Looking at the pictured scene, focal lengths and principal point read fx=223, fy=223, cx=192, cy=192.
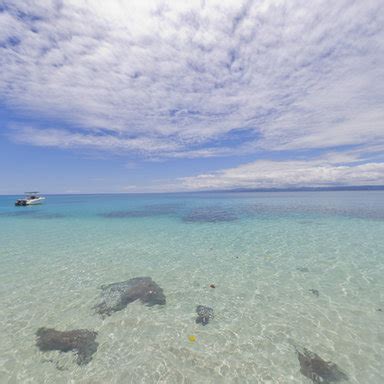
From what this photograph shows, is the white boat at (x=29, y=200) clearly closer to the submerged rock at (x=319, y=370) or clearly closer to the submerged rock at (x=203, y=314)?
the submerged rock at (x=203, y=314)

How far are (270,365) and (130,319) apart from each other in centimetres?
541

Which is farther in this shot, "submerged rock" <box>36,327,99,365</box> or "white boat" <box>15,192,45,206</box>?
"white boat" <box>15,192,45,206</box>

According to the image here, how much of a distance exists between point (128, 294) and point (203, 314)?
Answer: 401cm

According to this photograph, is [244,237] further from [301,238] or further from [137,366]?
[137,366]

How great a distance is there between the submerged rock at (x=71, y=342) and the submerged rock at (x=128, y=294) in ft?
4.87

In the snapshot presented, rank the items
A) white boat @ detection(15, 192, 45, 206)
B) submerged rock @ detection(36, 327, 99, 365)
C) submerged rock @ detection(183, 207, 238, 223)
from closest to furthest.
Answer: submerged rock @ detection(36, 327, 99, 365) → submerged rock @ detection(183, 207, 238, 223) → white boat @ detection(15, 192, 45, 206)

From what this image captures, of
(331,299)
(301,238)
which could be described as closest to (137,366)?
(331,299)

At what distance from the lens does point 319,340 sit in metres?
7.64

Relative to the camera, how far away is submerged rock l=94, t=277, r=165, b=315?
10031 mm

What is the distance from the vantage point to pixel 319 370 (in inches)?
254

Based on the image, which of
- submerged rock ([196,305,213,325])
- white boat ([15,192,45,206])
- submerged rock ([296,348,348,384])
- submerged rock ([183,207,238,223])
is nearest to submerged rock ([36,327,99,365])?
submerged rock ([196,305,213,325])

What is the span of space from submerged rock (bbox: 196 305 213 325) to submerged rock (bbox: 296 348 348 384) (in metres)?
3.40

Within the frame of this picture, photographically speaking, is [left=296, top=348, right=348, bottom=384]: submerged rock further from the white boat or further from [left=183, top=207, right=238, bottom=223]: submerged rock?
the white boat

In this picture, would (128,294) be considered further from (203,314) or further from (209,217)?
(209,217)
